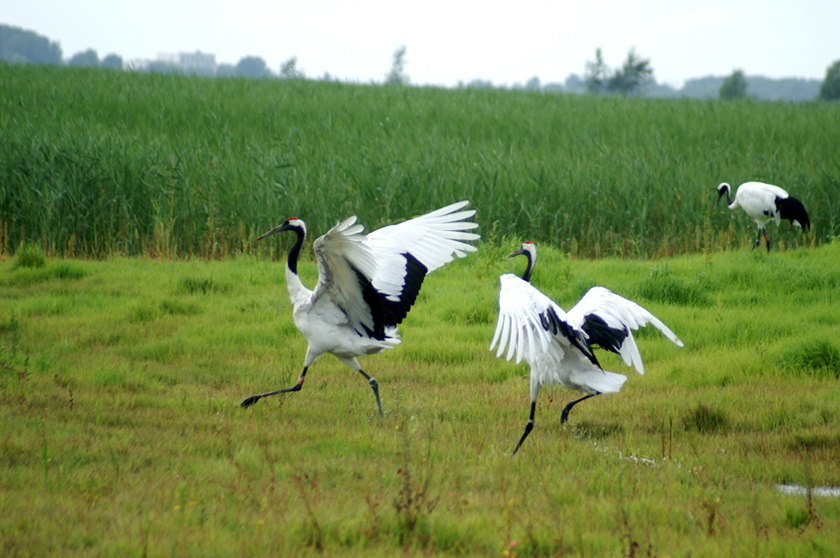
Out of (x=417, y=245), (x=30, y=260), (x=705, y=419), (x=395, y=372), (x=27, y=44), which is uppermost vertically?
(x=27, y=44)

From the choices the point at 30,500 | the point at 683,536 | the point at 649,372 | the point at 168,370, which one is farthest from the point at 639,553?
the point at 168,370

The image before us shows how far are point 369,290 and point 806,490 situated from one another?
3153 mm

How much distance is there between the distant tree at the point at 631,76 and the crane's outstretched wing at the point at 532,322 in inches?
2149

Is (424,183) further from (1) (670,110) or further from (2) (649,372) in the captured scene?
(1) (670,110)

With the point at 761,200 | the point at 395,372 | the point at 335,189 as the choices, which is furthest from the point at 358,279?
the point at 761,200

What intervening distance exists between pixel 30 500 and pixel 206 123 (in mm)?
15131

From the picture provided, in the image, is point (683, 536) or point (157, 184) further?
point (157, 184)

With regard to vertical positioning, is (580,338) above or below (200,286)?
above

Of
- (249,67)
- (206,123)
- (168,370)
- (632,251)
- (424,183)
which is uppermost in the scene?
(249,67)

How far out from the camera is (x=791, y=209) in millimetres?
10508

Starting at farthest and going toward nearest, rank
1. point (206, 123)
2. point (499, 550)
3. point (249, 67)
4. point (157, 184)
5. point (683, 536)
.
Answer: point (249, 67) → point (206, 123) → point (157, 184) → point (683, 536) → point (499, 550)

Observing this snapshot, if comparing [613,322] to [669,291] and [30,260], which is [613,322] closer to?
[669,291]

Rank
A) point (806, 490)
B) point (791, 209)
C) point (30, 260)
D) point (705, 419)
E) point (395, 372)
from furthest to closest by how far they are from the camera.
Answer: point (791, 209)
point (30, 260)
point (395, 372)
point (705, 419)
point (806, 490)

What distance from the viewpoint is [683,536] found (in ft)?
10.2
